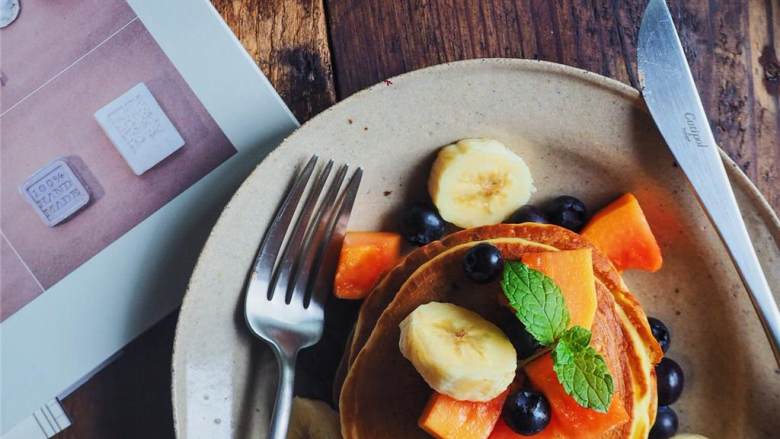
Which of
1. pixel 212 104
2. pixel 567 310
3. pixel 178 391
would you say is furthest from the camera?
pixel 212 104

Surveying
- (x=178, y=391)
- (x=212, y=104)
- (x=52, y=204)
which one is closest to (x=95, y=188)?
(x=52, y=204)

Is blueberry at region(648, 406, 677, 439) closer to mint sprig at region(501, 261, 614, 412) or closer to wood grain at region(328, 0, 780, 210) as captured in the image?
mint sprig at region(501, 261, 614, 412)

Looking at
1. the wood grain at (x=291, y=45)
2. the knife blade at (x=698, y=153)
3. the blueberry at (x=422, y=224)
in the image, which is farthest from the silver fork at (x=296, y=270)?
the knife blade at (x=698, y=153)

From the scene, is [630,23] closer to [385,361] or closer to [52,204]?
[385,361]

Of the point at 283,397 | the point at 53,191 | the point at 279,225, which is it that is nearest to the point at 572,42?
the point at 279,225

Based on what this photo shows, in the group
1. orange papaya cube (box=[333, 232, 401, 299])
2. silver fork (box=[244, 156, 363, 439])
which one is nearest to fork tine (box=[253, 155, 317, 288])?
silver fork (box=[244, 156, 363, 439])

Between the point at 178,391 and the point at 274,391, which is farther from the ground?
the point at 178,391
